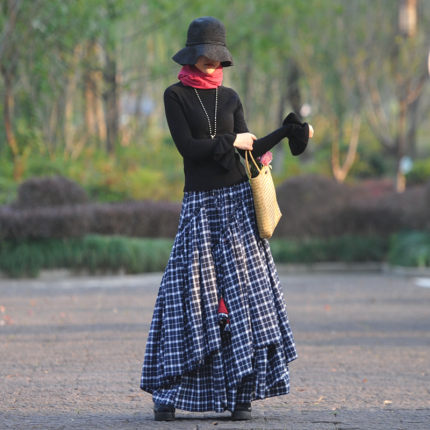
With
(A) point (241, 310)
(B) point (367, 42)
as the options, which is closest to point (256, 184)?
(A) point (241, 310)

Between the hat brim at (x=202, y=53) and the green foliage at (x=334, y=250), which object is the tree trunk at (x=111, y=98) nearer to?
the green foliage at (x=334, y=250)

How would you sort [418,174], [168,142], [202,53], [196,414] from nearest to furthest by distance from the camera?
1. [202,53]
2. [196,414]
3. [418,174]
4. [168,142]

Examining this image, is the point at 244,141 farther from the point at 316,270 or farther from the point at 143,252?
the point at 316,270

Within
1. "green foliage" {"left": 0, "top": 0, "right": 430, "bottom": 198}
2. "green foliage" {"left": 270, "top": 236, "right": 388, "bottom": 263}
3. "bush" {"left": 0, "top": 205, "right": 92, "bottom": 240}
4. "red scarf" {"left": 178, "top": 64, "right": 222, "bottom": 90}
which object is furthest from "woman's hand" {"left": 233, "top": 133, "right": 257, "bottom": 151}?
"green foliage" {"left": 0, "top": 0, "right": 430, "bottom": 198}

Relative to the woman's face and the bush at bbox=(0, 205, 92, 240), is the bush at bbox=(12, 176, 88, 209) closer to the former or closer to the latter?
the bush at bbox=(0, 205, 92, 240)

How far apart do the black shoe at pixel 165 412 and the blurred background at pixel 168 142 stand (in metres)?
6.25

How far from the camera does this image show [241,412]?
5.19 m

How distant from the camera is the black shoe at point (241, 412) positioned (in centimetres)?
519

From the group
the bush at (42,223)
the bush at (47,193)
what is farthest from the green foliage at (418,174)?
the bush at (42,223)

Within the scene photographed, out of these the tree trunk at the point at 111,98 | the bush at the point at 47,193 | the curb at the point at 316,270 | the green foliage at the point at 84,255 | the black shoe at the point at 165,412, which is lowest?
the curb at the point at 316,270

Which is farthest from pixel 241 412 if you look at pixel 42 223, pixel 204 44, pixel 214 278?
pixel 42 223

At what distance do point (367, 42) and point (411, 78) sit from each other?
6.61 feet

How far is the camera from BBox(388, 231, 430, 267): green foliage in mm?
16250

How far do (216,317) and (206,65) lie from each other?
125cm
